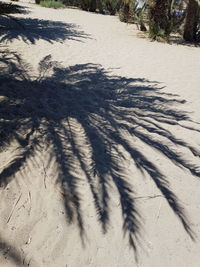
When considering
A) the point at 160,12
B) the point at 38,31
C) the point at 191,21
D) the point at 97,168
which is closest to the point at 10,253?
the point at 97,168

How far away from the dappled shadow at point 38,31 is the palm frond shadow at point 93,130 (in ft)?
10.0

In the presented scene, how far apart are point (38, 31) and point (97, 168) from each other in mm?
8172

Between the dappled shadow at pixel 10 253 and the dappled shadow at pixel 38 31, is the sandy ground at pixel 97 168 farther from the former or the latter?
the dappled shadow at pixel 38 31

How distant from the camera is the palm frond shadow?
2770 mm

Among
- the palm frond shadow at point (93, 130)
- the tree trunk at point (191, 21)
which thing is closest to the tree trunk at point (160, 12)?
the tree trunk at point (191, 21)

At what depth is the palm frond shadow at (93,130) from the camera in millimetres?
2770

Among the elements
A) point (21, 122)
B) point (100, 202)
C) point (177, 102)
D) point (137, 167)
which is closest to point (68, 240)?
point (100, 202)

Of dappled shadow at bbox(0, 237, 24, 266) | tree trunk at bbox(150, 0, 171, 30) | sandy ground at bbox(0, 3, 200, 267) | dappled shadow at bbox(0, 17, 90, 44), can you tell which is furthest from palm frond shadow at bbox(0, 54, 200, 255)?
tree trunk at bbox(150, 0, 171, 30)

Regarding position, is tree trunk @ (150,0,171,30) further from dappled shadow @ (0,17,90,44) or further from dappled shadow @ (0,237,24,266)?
dappled shadow @ (0,237,24,266)

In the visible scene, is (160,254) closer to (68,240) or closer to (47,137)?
(68,240)

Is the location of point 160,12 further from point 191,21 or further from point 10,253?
point 10,253

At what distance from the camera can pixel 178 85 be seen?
597 centimetres

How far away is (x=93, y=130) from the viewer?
383cm

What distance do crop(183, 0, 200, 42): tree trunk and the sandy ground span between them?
5.72 m
